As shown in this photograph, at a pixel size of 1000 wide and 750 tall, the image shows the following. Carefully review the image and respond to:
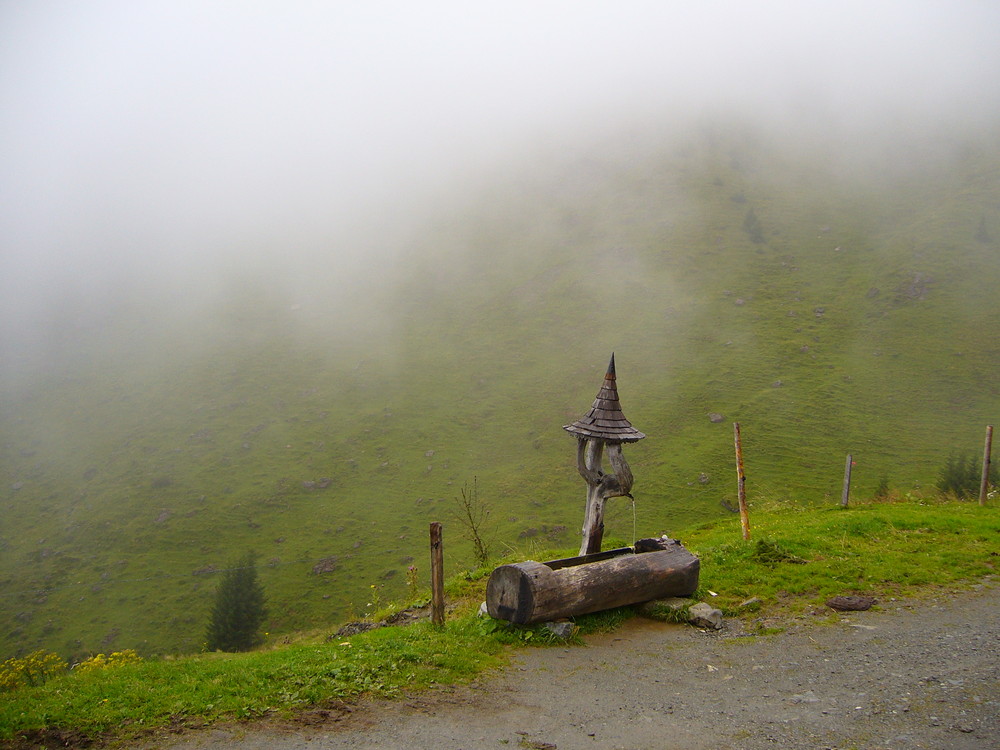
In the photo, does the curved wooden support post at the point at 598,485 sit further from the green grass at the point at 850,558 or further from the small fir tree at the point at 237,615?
the small fir tree at the point at 237,615

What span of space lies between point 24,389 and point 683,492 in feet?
405

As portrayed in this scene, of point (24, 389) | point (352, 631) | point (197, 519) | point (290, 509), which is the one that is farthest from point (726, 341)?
point (24, 389)

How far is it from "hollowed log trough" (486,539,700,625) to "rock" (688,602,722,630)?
2.48 ft

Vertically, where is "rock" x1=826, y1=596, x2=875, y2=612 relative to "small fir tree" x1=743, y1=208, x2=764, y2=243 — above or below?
below

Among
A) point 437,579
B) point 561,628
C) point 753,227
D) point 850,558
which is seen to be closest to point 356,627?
point 437,579

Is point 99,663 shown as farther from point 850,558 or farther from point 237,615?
point 237,615

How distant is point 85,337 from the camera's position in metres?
138

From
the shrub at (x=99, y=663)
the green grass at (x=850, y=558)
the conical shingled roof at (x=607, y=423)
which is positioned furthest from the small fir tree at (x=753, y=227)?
the shrub at (x=99, y=663)

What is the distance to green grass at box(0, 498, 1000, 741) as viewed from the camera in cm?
933

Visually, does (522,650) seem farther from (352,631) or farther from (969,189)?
(969,189)

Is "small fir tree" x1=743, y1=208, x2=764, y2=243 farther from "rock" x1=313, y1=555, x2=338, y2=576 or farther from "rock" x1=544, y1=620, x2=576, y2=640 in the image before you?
"rock" x1=544, y1=620, x2=576, y2=640

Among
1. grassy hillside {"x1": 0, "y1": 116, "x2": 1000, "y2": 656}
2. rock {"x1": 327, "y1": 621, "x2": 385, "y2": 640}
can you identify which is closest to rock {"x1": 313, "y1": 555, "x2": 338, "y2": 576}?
grassy hillside {"x1": 0, "y1": 116, "x2": 1000, "y2": 656}

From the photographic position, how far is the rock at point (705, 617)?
1351 cm

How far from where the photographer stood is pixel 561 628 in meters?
12.8
